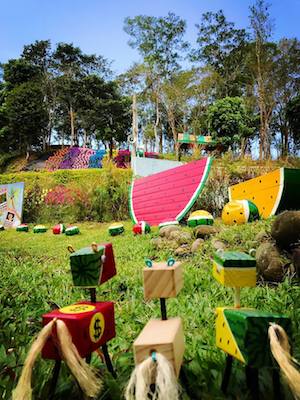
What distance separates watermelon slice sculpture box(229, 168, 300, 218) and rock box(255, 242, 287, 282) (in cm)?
249

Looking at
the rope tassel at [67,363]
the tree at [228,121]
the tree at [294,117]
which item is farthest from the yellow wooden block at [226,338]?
the tree at [294,117]

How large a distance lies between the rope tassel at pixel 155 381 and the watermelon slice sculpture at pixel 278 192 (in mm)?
4801

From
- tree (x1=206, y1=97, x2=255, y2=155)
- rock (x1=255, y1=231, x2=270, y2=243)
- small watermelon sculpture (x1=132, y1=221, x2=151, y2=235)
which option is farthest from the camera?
tree (x1=206, y1=97, x2=255, y2=155)

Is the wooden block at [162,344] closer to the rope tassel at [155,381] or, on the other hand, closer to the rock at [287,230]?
the rope tassel at [155,381]

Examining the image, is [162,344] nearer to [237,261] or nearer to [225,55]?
[237,261]

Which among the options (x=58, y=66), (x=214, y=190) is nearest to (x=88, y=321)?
(x=214, y=190)

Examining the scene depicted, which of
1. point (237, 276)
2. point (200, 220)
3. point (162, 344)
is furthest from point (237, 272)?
point (200, 220)

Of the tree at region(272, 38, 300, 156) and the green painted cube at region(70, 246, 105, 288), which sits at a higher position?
the tree at region(272, 38, 300, 156)

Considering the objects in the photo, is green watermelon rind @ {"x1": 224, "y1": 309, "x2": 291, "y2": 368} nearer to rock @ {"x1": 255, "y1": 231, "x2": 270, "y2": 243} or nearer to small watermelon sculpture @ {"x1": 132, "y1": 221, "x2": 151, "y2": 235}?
rock @ {"x1": 255, "y1": 231, "x2": 270, "y2": 243}

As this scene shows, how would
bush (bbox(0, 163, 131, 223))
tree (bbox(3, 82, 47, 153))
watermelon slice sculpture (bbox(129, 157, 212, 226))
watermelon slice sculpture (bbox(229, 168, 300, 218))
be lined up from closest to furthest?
watermelon slice sculpture (bbox(229, 168, 300, 218)) < watermelon slice sculpture (bbox(129, 157, 212, 226)) < bush (bbox(0, 163, 131, 223)) < tree (bbox(3, 82, 47, 153))

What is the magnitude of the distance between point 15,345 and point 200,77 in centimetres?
2703

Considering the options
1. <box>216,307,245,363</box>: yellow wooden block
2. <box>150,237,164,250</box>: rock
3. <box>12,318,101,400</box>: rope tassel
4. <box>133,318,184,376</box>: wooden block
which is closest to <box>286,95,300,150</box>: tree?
<box>150,237,164,250</box>: rock

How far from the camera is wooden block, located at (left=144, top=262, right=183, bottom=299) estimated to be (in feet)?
3.39

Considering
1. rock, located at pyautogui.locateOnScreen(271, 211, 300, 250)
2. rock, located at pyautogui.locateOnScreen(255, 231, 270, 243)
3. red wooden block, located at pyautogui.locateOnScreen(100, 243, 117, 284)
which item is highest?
red wooden block, located at pyautogui.locateOnScreen(100, 243, 117, 284)
